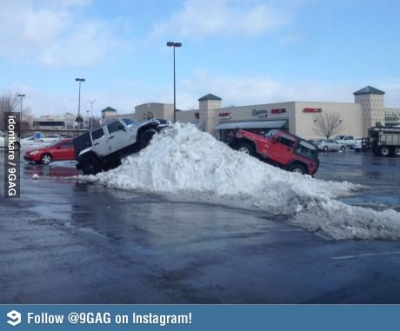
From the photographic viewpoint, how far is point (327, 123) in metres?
80.4

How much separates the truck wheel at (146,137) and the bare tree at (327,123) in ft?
203

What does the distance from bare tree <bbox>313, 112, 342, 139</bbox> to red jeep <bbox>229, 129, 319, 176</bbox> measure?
193ft

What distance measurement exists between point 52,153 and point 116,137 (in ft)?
34.7

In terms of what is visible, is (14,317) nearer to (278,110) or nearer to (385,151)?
(385,151)

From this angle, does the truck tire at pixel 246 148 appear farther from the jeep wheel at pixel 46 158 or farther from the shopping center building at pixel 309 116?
the shopping center building at pixel 309 116

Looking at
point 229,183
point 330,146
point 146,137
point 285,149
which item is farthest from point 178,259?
point 330,146

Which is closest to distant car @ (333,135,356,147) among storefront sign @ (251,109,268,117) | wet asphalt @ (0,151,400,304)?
storefront sign @ (251,109,268,117)

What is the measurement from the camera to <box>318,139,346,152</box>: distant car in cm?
6338

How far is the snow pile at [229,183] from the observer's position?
37.0ft

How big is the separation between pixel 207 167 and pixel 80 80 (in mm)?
41410

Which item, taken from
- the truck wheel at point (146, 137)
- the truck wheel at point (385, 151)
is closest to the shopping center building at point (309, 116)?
the truck wheel at point (385, 151)

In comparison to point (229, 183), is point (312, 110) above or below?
above

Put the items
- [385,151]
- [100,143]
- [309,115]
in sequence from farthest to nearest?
[309,115]
[385,151]
[100,143]

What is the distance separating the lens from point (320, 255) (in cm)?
856
